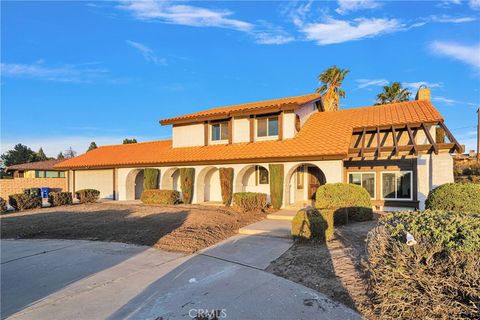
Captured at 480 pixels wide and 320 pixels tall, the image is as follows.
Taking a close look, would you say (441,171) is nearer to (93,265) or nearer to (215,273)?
(215,273)

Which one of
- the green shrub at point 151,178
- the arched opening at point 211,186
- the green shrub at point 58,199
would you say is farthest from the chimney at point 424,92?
the green shrub at point 58,199

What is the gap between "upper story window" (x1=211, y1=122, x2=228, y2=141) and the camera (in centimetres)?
1808

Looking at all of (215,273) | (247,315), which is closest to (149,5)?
(215,273)

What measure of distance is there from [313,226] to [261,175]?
30.9ft

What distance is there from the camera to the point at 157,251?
7.55m

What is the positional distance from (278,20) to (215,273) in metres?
11.8

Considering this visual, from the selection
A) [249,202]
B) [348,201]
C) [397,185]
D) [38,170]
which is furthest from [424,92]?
[38,170]

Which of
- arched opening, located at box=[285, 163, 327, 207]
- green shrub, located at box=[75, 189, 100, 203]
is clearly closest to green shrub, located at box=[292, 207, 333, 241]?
arched opening, located at box=[285, 163, 327, 207]

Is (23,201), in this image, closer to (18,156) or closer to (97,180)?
(97,180)

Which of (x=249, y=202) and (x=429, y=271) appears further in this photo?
(x=249, y=202)

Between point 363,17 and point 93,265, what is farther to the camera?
point 363,17

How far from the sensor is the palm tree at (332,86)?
2970cm

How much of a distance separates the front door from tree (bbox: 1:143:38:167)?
195ft

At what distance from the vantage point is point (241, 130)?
17.4 meters
